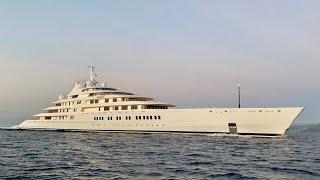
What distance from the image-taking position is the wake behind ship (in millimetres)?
54906

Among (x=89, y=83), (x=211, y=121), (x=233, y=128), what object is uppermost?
(x=89, y=83)

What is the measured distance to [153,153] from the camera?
105 ft

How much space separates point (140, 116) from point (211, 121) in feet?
45.5

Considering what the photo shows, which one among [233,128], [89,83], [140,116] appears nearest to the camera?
[233,128]

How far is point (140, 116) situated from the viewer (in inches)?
2589

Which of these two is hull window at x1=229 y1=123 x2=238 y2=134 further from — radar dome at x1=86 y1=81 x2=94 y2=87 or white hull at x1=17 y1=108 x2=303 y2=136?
radar dome at x1=86 y1=81 x2=94 y2=87

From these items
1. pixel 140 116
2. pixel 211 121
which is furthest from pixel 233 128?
pixel 140 116

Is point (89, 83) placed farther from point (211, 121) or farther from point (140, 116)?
point (211, 121)

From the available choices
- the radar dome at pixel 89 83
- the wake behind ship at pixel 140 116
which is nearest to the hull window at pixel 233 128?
the wake behind ship at pixel 140 116

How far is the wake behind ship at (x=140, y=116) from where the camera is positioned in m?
54.9

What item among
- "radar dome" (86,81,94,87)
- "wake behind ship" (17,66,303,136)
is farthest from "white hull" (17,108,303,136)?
"radar dome" (86,81,94,87)

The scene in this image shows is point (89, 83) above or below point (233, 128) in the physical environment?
above

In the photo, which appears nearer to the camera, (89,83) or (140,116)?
(140,116)

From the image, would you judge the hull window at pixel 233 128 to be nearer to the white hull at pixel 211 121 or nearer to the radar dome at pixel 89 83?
the white hull at pixel 211 121
